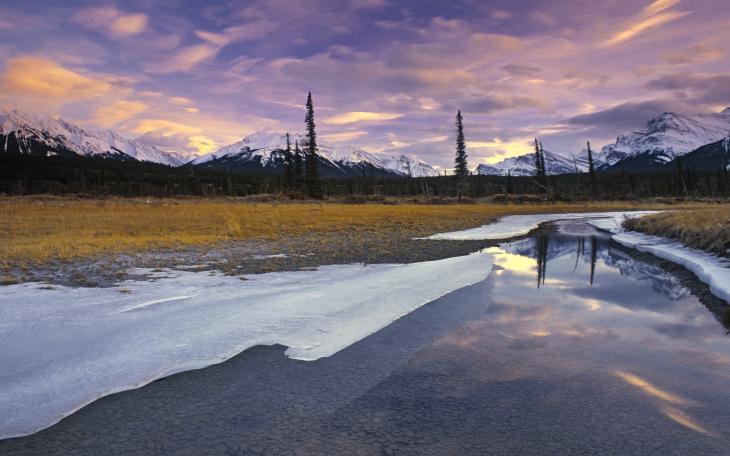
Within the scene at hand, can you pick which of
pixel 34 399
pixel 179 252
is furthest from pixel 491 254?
pixel 34 399

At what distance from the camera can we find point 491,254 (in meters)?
16.6

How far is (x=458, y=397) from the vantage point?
185 inches

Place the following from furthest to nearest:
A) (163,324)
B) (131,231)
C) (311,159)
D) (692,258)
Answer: (311,159) → (131,231) → (692,258) → (163,324)

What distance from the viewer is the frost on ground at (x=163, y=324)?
5121mm

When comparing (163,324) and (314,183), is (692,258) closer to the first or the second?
(163,324)

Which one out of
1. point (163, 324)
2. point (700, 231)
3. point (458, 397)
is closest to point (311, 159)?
point (700, 231)

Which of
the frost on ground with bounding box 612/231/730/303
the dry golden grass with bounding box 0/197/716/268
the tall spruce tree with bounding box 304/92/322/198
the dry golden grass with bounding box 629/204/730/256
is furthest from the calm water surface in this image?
the tall spruce tree with bounding box 304/92/322/198

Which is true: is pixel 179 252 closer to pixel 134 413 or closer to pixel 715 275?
pixel 134 413

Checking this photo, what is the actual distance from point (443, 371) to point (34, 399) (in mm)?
4317

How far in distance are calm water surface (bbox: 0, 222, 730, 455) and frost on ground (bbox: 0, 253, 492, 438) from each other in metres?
0.40

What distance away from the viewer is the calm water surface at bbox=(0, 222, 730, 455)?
151 inches

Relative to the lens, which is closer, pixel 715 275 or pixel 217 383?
pixel 217 383

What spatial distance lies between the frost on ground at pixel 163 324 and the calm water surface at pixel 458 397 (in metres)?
0.40

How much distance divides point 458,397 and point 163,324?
4753 mm
